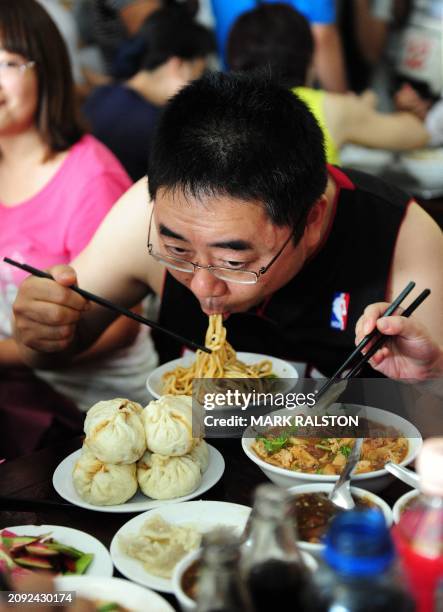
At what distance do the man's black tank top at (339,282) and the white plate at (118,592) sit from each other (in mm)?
1170

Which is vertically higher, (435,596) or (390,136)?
(435,596)

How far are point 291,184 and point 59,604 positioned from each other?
110 centimetres

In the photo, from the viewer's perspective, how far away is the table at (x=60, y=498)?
1.44 m

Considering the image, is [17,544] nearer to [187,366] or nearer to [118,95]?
[187,366]

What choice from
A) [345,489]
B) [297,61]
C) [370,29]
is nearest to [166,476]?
[345,489]

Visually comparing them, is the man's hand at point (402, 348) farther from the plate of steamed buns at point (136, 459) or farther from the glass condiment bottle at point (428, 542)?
the glass condiment bottle at point (428, 542)

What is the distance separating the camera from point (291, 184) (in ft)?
5.67

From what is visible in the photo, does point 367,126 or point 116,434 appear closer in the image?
point 116,434

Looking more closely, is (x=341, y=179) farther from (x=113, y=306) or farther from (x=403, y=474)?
(x=403, y=474)

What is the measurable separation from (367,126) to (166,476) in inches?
107

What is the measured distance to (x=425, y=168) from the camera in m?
3.82

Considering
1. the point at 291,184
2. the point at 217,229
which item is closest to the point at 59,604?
the point at 217,229

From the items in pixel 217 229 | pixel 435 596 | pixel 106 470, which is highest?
pixel 435 596

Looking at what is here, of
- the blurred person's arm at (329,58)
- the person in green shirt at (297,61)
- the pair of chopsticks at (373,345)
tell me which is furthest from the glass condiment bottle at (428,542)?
the blurred person's arm at (329,58)
